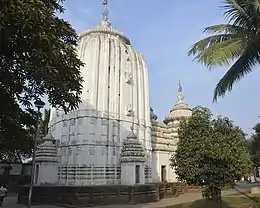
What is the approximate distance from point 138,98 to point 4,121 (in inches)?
957

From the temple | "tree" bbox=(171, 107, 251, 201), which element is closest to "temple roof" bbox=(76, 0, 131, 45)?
the temple

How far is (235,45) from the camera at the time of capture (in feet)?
42.2

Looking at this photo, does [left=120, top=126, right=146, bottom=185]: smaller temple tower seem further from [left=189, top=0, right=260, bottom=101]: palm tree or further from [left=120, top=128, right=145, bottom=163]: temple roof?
[left=189, top=0, right=260, bottom=101]: palm tree

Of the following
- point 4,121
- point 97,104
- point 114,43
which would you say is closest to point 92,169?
point 97,104

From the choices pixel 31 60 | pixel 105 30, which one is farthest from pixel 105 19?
pixel 31 60

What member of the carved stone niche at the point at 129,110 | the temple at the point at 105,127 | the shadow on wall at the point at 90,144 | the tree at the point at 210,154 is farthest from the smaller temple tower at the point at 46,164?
the tree at the point at 210,154

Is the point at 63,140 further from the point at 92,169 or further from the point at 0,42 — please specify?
the point at 0,42

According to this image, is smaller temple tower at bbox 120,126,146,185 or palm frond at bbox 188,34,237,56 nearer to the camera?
palm frond at bbox 188,34,237,56

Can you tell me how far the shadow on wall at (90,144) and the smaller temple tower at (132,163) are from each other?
3.27ft

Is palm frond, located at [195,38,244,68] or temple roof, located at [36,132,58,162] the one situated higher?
palm frond, located at [195,38,244,68]

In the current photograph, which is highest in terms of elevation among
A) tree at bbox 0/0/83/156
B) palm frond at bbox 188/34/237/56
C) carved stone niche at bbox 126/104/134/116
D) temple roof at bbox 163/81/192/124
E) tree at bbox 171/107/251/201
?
temple roof at bbox 163/81/192/124

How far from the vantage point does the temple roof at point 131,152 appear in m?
29.4

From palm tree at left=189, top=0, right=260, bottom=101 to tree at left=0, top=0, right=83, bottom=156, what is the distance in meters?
5.38

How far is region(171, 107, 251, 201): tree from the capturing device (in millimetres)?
15227
